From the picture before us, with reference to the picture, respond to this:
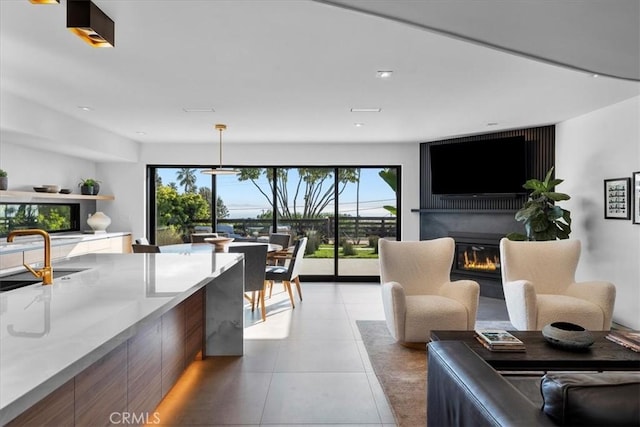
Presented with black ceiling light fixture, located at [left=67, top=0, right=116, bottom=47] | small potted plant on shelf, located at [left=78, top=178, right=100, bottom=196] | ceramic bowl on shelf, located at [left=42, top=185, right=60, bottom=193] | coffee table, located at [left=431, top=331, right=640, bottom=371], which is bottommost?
coffee table, located at [left=431, top=331, right=640, bottom=371]

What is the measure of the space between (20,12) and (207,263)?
1.89 m

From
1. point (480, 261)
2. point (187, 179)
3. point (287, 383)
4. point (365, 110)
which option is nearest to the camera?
point (287, 383)

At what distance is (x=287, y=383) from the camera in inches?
114

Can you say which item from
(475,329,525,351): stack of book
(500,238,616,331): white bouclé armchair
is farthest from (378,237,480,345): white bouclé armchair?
(475,329,525,351): stack of book

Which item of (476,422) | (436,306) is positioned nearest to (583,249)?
(436,306)

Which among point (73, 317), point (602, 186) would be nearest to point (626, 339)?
point (602, 186)

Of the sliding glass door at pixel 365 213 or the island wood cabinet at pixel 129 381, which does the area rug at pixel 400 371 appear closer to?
the island wood cabinet at pixel 129 381

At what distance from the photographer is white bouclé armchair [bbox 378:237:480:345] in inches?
137

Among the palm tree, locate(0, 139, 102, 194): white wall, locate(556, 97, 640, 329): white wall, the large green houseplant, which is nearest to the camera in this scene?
locate(556, 97, 640, 329): white wall

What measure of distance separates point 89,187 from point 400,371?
5516 mm

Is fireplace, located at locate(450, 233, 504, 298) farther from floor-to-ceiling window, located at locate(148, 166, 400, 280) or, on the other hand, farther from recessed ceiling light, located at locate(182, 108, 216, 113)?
recessed ceiling light, located at locate(182, 108, 216, 113)

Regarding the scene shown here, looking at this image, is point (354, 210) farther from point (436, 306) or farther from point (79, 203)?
point (79, 203)

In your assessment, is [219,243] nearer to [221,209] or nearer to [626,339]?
[221,209]

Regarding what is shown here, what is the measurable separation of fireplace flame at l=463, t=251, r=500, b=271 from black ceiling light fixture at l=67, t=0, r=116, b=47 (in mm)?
5634
